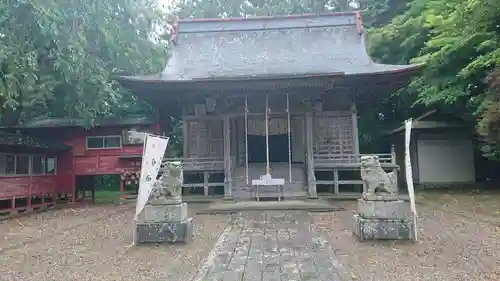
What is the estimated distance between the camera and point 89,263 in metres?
6.54

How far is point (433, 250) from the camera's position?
679 centimetres

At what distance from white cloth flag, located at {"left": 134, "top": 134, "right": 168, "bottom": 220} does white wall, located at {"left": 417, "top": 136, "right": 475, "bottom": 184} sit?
48.8 feet

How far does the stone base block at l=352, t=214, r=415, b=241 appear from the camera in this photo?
7469 mm

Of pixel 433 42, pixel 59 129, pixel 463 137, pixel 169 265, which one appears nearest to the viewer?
pixel 169 265

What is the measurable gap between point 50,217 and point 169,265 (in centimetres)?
856

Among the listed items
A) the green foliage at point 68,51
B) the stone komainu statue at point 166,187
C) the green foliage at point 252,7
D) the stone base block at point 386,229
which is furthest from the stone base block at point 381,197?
the green foliage at point 252,7

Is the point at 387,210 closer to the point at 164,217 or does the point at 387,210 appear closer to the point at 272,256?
the point at 272,256

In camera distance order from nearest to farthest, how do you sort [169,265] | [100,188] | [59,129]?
1. [169,265]
2. [59,129]
3. [100,188]

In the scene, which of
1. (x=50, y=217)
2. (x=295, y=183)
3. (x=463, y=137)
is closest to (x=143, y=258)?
(x=50, y=217)

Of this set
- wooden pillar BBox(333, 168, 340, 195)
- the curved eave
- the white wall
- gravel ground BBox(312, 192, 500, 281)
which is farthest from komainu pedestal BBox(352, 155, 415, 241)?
the white wall

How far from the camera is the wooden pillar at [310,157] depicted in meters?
14.3

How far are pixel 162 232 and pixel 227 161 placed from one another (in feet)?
23.8

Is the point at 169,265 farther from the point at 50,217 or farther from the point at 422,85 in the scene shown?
the point at 422,85

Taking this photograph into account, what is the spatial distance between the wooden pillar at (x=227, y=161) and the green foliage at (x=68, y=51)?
14.6 feet
